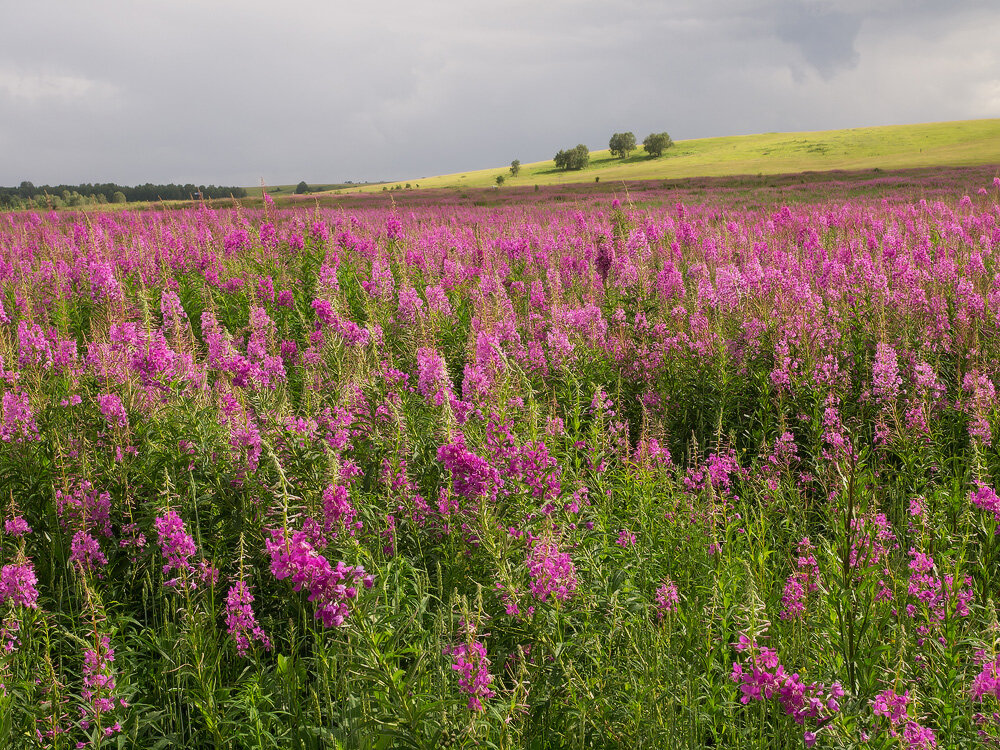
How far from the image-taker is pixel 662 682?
270 centimetres

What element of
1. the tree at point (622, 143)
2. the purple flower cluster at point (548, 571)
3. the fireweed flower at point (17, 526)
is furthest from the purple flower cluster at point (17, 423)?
the tree at point (622, 143)

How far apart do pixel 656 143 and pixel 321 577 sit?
352ft

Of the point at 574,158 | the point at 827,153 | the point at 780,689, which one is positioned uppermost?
the point at 574,158

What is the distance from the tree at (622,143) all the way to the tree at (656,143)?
278 cm

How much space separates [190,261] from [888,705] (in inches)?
439

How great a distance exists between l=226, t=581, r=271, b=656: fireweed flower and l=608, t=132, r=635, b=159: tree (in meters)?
109

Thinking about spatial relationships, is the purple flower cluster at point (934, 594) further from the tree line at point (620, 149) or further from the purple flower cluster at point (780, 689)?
the tree line at point (620, 149)

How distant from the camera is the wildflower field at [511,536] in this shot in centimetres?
238

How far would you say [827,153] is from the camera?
70000 millimetres

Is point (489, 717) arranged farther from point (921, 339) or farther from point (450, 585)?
point (921, 339)

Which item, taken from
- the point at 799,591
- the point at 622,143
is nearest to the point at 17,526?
the point at 799,591

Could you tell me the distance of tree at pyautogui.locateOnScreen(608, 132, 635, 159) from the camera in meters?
104

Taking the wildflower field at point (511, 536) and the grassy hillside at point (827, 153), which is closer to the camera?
the wildflower field at point (511, 536)

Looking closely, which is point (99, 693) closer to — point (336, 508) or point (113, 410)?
point (336, 508)
